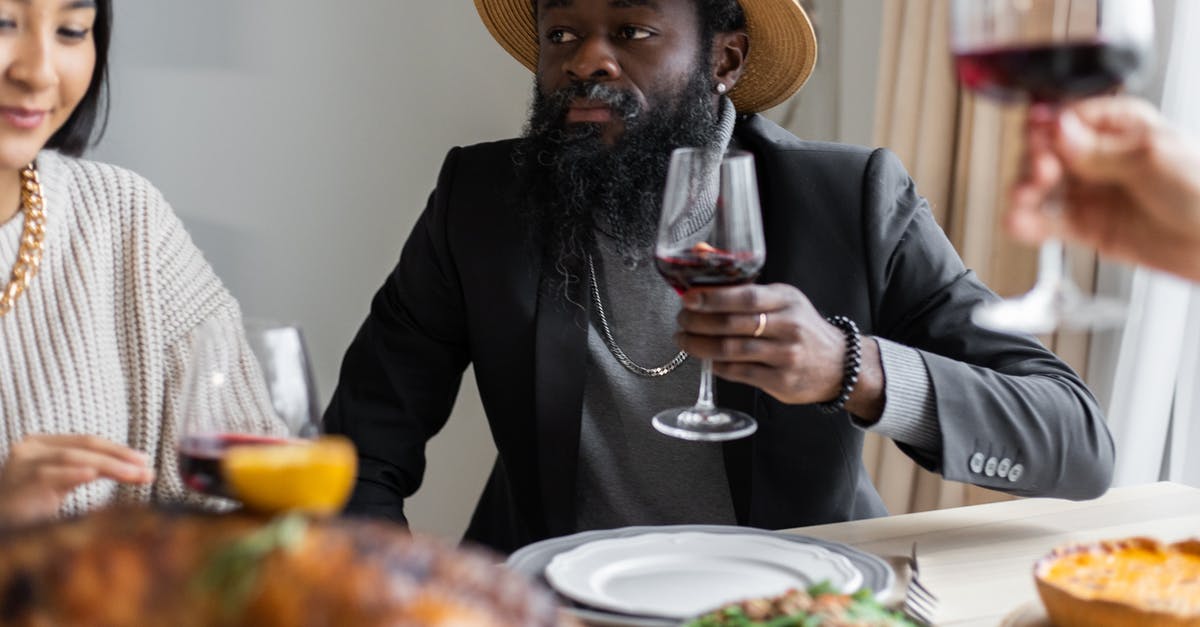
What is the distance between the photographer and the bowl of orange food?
3.38ft

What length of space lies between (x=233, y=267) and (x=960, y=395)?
7.43 ft

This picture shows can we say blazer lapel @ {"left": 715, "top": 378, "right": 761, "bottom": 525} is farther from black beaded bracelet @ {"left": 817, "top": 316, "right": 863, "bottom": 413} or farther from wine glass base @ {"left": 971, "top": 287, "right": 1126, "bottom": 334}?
wine glass base @ {"left": 971, "top": 287, "right": 1126, "bottom": 334}

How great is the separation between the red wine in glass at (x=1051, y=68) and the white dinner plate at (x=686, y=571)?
1.53 feet

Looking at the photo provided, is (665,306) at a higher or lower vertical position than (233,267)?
higher

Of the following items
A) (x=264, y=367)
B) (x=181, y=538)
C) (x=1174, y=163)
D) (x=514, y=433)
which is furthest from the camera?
(x=514, y=433)

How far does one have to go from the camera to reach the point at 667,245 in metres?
1.46

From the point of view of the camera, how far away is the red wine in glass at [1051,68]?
1019mm

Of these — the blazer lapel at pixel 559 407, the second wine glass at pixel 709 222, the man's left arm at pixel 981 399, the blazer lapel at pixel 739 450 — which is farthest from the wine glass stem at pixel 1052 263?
the blazer lapel at pixel 559 407

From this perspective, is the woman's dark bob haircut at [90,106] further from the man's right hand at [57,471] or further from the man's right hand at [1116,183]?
the man's right hand at [1116,183]

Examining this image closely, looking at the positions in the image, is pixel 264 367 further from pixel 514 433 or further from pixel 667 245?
pixel 514 433

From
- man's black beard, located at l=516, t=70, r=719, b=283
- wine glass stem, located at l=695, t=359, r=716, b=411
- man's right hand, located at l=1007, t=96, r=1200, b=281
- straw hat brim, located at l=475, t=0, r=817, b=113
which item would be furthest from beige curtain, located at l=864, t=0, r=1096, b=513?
man's right hand, located at l=1007, t=96, r=1200, b=281

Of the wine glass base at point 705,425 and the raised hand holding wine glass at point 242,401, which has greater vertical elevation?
the raised hand holding wine glass at point 242,401

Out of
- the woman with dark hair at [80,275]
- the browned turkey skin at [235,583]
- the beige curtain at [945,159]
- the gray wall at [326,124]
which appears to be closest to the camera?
the browned turkey skin at [235,583]

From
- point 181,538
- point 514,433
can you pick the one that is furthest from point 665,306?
point 181,538
